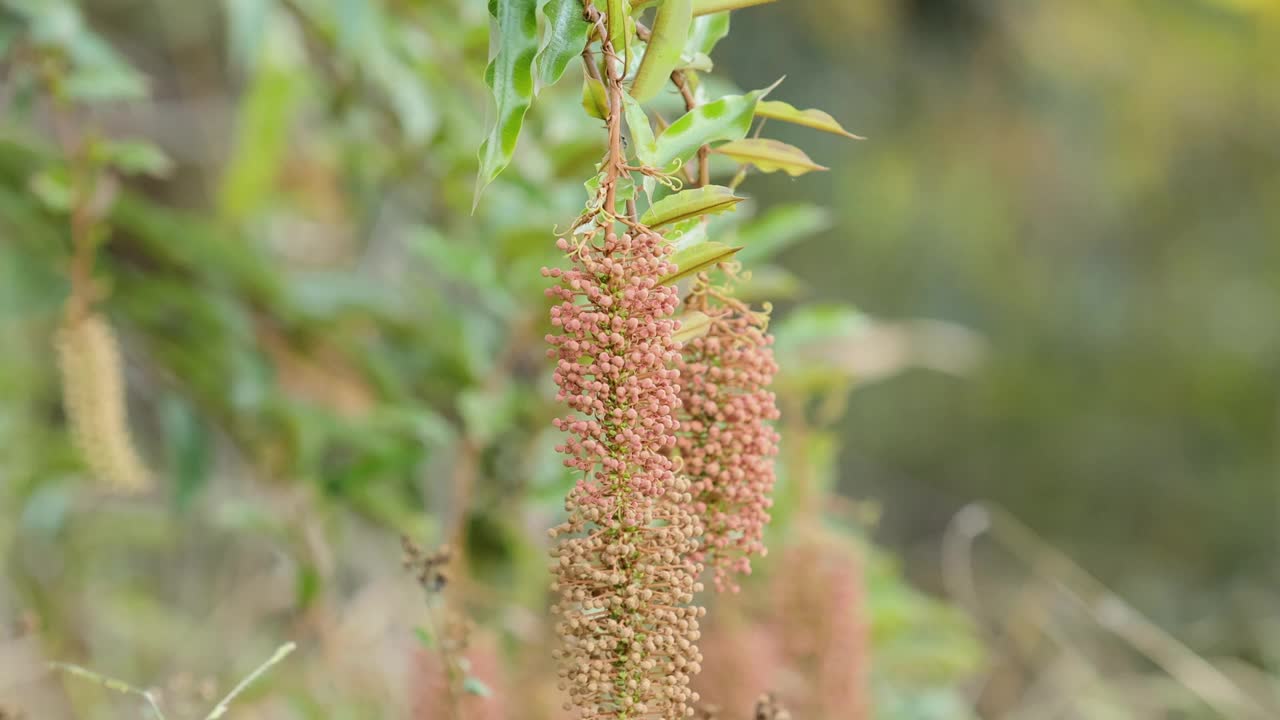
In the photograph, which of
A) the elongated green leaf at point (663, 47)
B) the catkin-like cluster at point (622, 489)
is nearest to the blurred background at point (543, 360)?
the catkin-like cluster at point (622, 489)

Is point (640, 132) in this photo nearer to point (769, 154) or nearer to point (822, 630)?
point (769, 154)

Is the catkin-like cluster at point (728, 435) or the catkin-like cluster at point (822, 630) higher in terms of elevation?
the catkin-like cluster at point (822, 630)

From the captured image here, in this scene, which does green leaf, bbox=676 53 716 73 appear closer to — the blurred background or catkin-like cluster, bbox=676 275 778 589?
catkin-like cluster, bbox=676 275 778 589

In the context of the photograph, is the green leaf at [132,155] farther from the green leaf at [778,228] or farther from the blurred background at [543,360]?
the green leaf at [778,228]

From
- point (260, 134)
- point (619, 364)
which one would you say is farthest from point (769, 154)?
point (260, 134)

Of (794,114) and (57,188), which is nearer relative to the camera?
(794,114)

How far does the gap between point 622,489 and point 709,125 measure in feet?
0.46

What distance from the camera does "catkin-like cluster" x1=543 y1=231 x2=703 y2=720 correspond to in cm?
36

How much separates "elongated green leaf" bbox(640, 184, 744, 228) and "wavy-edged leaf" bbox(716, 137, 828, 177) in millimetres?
57

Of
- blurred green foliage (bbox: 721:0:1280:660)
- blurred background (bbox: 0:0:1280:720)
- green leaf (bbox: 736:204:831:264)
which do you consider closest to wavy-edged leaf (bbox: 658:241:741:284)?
blurred background (bbox: 0:0:1280:720)

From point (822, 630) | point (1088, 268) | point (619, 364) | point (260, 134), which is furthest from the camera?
point (1088, 268)

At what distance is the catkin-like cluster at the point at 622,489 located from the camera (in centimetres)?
36

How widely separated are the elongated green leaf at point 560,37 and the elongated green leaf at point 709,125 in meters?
0.04

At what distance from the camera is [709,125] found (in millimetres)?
404
